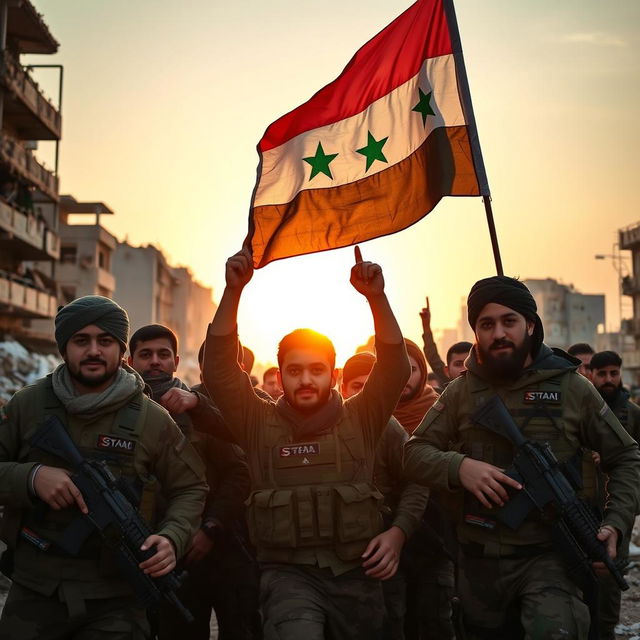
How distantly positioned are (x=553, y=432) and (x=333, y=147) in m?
2.55

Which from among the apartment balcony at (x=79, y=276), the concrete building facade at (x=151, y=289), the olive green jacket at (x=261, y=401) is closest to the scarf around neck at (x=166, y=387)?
the olive green jacket at (x=261, y=401)

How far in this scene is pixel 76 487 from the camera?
11.9 feet

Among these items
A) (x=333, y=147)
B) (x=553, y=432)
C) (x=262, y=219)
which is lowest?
(x=553, y=432)

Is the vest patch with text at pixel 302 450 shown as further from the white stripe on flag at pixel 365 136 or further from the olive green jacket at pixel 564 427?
the white stripe on flag at pixel 365 136

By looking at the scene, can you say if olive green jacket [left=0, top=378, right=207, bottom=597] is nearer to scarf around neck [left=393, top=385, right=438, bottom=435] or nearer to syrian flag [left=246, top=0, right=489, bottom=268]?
syrian flag [left=246, top=0, right=489, bottom=268]

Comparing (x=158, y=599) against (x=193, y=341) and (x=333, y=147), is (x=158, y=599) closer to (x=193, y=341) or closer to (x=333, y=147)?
(x=333, y=147)

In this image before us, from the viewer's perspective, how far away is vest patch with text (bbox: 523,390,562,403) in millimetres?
3924

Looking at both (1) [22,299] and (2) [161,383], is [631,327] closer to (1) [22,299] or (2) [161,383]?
(1) [22,299]

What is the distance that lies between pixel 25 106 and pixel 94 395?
33.4 m

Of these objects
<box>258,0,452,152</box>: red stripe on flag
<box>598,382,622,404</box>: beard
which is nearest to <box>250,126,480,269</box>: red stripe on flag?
<box>258,0,452,152</box>: red stripe on flag

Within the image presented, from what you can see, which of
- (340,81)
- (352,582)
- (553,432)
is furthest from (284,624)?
(340,81)

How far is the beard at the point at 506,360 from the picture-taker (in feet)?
13.0

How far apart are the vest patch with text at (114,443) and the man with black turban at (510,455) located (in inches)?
57.1

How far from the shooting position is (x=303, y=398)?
408 centimetres
